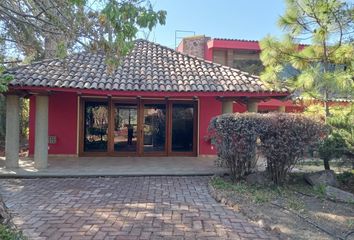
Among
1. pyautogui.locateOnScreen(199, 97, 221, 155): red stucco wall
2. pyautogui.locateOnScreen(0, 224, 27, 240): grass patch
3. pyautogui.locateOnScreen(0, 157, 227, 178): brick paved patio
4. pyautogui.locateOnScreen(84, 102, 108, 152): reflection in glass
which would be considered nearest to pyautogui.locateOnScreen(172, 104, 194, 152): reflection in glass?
pyautogui.locateOnScreen(199, 97, 221, 155): red stucco wall

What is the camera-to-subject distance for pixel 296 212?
6430 mm

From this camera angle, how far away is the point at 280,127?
322 inches

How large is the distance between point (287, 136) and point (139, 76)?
5815 mm

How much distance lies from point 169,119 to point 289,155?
6.80 meters

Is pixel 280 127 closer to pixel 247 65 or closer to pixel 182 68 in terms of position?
pixel 182 68

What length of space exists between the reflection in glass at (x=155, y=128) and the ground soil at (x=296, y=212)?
626 centimetres

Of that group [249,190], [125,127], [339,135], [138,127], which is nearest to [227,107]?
[339,135]

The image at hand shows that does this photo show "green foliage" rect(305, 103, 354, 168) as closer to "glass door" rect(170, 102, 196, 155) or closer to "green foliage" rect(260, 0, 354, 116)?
"green foliage" rect(260, 0, 354, 116)

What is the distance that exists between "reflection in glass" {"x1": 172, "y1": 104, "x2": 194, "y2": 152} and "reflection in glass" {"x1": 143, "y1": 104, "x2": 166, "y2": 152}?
48 cm

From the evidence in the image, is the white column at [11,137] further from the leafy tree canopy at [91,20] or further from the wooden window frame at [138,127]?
the leafy tree canopy at [91,20]

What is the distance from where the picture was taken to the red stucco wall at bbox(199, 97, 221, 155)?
14414 mm

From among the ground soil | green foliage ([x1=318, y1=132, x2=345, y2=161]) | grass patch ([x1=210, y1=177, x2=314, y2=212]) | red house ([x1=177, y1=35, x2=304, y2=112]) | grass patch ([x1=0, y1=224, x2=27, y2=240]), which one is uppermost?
red house ([x1=177, y1=35, x2=304, y2=112])

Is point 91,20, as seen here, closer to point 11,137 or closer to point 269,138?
point 269,138

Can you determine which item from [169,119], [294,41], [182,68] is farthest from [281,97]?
[169,119]
